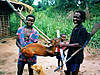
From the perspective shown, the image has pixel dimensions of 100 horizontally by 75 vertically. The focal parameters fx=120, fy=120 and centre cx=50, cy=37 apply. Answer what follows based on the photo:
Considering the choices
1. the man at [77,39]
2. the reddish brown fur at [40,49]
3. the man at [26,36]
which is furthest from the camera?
the man at [26,36]

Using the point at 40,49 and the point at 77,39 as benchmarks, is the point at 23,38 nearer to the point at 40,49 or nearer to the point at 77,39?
the point at 40,49

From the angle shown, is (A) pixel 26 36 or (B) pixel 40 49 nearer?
(B) pixel 40 49

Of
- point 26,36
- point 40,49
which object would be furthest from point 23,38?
point 40,49

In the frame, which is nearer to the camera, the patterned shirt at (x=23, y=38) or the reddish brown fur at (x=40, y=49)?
the reddish brown fur at (x=40, y=49)

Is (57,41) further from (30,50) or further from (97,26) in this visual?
(97,26)

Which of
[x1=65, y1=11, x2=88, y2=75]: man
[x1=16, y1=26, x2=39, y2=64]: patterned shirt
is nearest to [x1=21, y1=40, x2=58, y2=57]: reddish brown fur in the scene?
[x1=65, y1=11, x2=88, y2=75]: man

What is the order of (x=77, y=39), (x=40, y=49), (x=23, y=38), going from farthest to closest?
(x=23, y=38)
(x=77, y=39)
(x=40, y=49)

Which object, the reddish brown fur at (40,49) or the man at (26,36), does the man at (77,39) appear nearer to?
the reddish brown fur at (40,49)

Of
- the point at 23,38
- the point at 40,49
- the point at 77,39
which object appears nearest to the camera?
the point at 40,49

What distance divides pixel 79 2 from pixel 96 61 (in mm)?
10740

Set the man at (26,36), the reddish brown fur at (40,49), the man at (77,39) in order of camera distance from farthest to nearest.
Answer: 1. the man at (26,36)
2. the man at (77,39)
3. the reddish brown fur at (40,49)

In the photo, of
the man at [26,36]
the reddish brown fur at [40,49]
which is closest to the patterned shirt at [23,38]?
the man at [26,36]

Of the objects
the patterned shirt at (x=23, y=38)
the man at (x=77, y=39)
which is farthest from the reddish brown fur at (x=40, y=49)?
the patterned shirt at (x=23, y=38)

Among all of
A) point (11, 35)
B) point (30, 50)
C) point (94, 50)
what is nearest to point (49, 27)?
point (11, 35)
